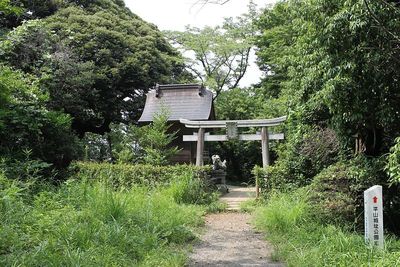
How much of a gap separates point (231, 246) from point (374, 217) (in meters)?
2.51

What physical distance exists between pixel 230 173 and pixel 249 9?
11.8 meters

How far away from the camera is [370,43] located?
6.97m

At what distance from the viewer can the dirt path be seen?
19.3 feet

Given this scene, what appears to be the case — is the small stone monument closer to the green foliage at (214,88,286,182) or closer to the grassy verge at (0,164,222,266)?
the green foliage at (214,88,286,182)

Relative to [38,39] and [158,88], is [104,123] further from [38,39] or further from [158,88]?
[38,39]

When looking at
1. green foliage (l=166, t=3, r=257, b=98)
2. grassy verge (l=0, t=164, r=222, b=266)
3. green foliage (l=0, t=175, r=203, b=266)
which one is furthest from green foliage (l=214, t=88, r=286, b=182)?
green foliage (l=0, t=175, r=203, b=266)

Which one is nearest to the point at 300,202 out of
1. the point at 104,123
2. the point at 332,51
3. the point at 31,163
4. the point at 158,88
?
the point at 332,51

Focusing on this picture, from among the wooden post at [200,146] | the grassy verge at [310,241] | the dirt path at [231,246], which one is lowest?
the dirt path at [231,246]

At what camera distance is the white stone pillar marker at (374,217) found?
558cm

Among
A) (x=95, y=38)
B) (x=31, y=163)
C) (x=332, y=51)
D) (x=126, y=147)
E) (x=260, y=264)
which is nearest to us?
(x=260, y=264)

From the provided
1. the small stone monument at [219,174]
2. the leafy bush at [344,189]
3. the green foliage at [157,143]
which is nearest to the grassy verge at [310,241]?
the leafy bush at [344,189]

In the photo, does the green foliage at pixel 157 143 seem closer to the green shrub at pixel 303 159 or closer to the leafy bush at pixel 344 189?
the green shrub at pixel 303 159

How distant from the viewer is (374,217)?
5625 millimetres

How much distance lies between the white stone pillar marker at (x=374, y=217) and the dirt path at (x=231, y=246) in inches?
54.8
